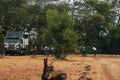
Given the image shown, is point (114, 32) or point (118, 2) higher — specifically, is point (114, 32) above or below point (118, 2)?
below

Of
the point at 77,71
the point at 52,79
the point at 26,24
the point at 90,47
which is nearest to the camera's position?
the point at 52,79

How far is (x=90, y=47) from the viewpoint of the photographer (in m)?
71.8

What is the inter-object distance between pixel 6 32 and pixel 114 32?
66.3ft

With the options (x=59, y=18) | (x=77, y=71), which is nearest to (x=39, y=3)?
(x=59, y=18)

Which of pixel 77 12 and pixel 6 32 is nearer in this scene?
pixel 6 32

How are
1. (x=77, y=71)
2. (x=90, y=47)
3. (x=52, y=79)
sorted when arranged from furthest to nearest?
(x=90, y=47) < (x=77, y=71) < (x=52, y=79)

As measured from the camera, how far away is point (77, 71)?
2878 centimetres

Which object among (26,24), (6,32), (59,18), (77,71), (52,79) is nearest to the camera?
(52,79)

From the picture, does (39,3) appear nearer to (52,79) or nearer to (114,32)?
(114,32)

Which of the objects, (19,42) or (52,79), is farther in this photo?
(19,42)

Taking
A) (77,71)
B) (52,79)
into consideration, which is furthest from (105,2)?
(52,79)

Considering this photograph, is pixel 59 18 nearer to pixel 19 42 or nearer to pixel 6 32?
pixel 19 42

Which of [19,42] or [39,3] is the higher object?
[39,3]

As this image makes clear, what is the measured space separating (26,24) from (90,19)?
10294 mm
